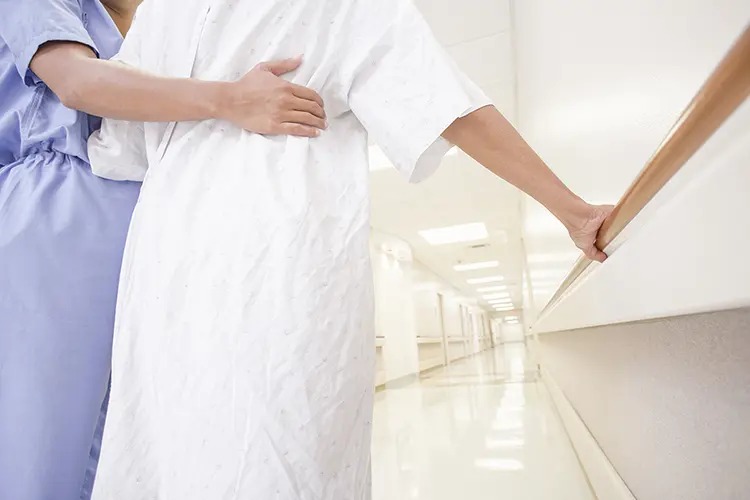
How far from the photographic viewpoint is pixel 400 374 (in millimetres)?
9648

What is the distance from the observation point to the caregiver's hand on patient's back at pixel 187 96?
0.74 metres

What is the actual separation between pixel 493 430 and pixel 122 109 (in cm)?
342

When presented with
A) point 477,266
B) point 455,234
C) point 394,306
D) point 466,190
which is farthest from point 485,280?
point 466,190

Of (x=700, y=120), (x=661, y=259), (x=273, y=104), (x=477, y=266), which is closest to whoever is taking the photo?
(x=700, y=120)

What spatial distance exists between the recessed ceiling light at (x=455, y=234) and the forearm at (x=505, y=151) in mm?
9049

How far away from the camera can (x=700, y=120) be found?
38 centimetres

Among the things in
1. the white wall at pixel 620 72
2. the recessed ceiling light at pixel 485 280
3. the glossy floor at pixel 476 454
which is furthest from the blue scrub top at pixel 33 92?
the recessed ceiling light at pixel 485 280

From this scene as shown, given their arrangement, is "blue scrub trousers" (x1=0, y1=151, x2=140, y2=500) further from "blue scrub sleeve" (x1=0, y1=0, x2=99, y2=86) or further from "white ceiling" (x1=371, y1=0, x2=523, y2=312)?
"white ceiling" (x1=371, y1=0, x2=523, y2=312)

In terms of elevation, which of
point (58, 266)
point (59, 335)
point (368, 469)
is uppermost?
point (58, 266)

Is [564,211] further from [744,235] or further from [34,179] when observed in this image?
[34,179]

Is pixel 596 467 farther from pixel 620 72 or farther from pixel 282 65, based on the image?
pixel 282 65

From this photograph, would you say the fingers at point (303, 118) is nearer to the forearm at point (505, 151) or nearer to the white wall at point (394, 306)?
the forearm at point (505, 151)

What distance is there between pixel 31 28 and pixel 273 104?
473 mm

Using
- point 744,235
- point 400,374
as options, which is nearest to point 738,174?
point 744,235
